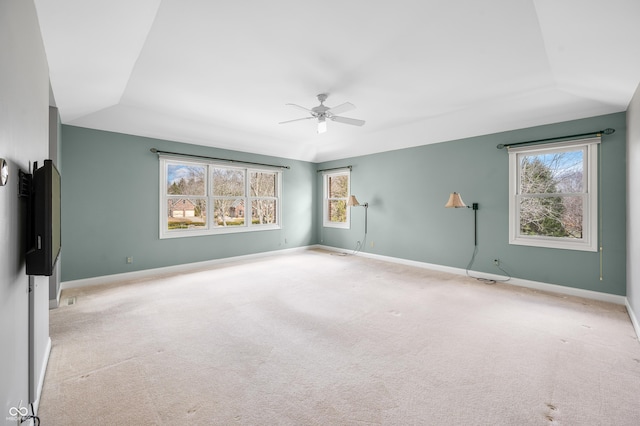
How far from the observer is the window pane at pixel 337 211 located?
761cm

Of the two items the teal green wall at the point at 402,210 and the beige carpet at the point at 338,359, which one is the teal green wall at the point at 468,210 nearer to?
the teal green wall at the point at 402,210

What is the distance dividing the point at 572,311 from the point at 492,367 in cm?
209

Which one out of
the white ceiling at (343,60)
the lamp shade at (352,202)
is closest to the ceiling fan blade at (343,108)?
the white ceiling at (343,60)

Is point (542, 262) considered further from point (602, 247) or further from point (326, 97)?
point (326, 97)

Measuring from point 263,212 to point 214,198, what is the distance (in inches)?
52.1

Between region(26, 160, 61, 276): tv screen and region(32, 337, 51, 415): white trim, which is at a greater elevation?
region(26, 160, 61, 276): tv screen

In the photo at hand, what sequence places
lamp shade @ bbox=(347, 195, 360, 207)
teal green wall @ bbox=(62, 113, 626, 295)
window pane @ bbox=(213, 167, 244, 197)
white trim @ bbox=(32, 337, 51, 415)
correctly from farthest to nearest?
lamp shade @ bbox=(347, 195, 360, 207) → window pane @ bbox=(213, 167, 244, 197) → teal green wall @ bbox=(62, 113, 626, 295) → white trim @ bbox=(32, 337, 51, 415)

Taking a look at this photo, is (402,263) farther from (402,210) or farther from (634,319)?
(634,319)

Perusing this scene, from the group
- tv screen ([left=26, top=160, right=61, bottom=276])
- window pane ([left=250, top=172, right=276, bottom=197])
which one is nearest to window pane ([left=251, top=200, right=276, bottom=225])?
window pane ([left=250, top=172, right=276, bottom=197])

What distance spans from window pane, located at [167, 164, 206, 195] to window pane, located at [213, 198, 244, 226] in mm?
471

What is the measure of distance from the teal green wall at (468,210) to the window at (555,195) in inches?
4.4

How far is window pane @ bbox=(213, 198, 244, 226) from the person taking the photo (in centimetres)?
617

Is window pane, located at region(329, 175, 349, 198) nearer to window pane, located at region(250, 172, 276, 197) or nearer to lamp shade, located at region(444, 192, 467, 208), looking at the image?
window pane, located at region(250, 172, 276, 197)

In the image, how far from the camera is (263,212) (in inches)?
278
